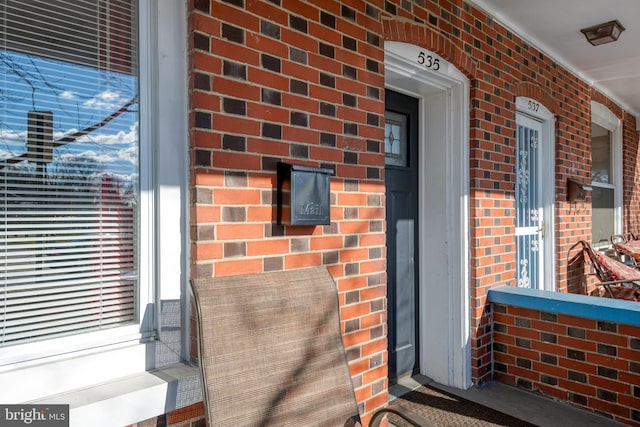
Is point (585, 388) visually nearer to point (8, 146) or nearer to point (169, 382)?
point (169, 382)

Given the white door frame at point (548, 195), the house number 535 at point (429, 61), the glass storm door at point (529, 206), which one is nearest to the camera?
the house number 535 at point (429, 61)

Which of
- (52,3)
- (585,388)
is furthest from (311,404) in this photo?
(585,388)

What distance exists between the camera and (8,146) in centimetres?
138

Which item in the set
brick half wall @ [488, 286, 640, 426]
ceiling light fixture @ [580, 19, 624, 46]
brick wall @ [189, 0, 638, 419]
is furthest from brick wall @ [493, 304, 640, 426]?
ceiling light fixture @ [580, 19, 624, 46]

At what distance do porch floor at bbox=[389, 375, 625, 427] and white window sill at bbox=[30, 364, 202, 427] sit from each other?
1.64 metres

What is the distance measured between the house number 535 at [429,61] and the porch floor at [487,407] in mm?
2222

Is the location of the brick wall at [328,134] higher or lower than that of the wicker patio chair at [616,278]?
higher

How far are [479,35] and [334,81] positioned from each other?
65.4 inches

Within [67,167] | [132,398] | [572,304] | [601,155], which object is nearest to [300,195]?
[67,167]

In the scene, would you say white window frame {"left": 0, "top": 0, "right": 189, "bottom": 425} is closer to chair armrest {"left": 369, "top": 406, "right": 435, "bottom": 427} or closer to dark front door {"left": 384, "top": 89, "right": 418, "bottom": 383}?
chair armrest {"left": 369, "top": 406, "right": 435, "bottom": 427}

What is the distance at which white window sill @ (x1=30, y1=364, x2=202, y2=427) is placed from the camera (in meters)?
1.36

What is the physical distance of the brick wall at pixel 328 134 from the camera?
1658mm

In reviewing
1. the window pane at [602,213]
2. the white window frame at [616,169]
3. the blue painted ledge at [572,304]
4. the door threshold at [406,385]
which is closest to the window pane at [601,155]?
the white window frame at [616,169]

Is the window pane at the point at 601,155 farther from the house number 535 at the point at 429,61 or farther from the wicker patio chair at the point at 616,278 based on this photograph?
the house number 535 at the point at 429,61
